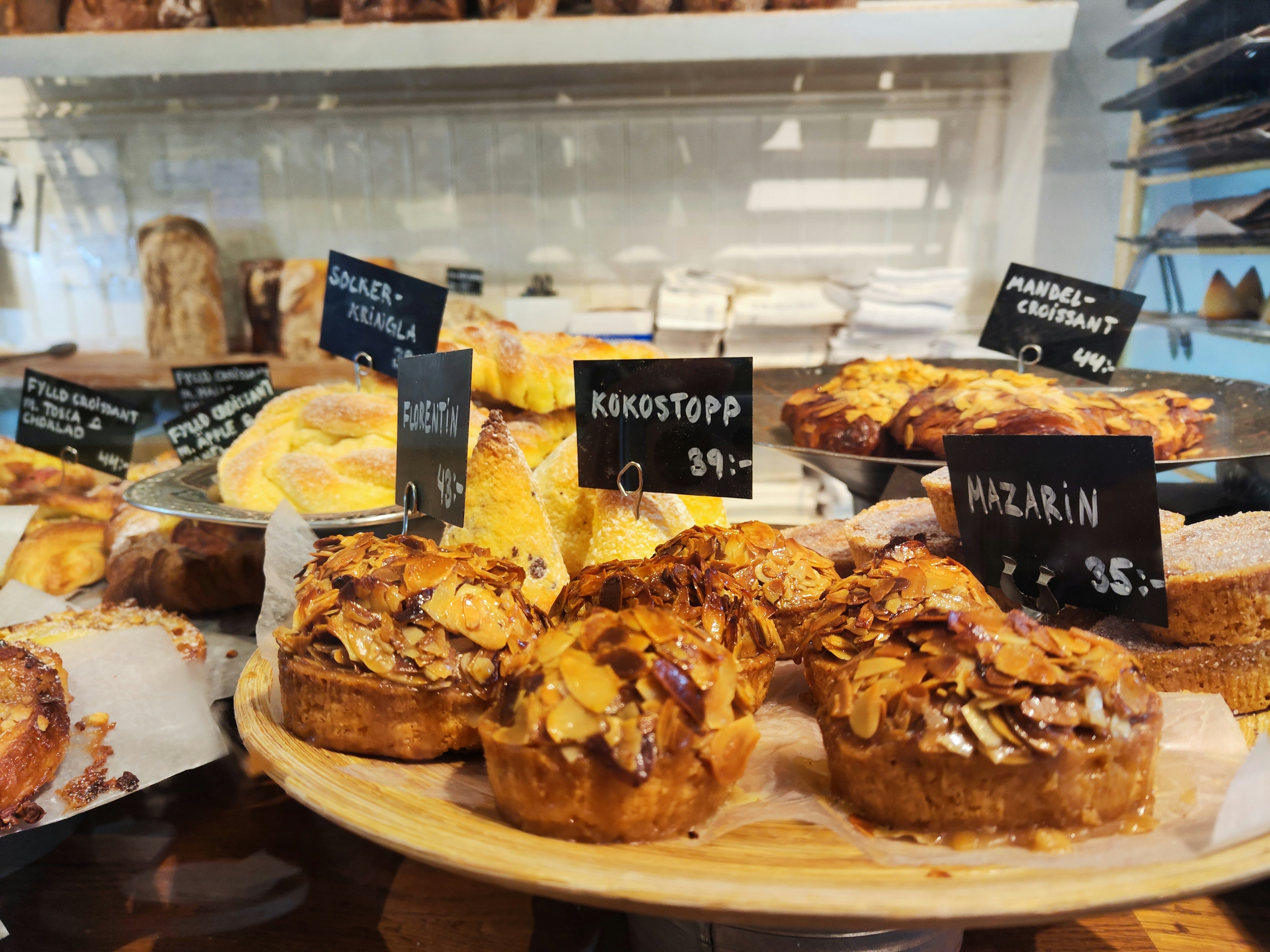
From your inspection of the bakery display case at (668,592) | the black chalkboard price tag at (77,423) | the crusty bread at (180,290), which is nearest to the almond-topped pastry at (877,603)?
the bakery display case at (668,592)

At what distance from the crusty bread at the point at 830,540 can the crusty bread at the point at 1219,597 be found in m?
0.38

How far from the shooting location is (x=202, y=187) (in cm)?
354

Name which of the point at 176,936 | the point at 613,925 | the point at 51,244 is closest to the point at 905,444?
the point at 613,925

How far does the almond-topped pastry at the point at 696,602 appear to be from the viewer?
86cm

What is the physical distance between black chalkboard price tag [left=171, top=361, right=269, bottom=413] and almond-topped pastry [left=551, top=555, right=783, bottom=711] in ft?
4.08

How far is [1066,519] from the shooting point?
86 centimetres

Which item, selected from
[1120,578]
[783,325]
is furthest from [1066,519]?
[783,325]

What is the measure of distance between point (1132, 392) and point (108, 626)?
1897 mm

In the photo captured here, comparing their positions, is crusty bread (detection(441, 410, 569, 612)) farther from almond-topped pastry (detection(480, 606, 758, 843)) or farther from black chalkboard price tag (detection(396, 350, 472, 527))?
almond-topped pastry (detection(480, 606, 758, 843))

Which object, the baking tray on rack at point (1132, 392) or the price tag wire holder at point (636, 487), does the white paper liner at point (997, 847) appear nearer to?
the price tag wire holder at point (636, 487)

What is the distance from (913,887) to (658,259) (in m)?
3.24

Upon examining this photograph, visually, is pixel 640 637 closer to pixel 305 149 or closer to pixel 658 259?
pixel 658 259

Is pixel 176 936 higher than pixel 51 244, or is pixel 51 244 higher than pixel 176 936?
Result: pixel 51 244

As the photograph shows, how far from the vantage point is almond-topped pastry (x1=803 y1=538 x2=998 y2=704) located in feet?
2.73
